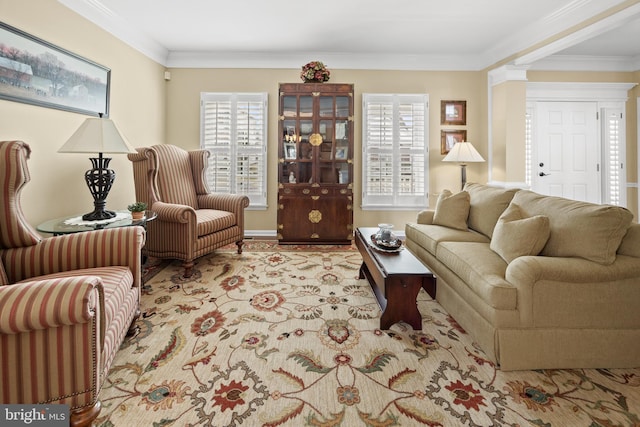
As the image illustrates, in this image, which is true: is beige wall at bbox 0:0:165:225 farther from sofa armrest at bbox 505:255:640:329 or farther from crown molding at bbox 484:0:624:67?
crown molding at bbox 484:0:624:67

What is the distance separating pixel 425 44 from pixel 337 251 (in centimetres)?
319

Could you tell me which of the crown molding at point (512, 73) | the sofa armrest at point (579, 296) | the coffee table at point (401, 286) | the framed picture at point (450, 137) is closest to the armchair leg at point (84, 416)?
the coffee table at point (401, 286)

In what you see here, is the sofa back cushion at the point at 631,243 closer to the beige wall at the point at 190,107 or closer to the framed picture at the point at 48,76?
the beige wall at the point at 190,107

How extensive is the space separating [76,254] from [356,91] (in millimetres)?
4228

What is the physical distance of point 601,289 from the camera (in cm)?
168

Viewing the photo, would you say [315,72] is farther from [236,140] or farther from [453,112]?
[453,112]

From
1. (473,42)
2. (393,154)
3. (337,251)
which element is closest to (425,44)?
(473,42)

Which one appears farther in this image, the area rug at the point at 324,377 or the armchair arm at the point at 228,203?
the armchair arm at the point at 228,203

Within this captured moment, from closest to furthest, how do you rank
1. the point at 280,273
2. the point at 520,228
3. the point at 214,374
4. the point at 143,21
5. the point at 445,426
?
1. the point at 445,426
2. the point at 214,374
3. the point at 520,228
4. the point at 280,273
5. the point at 143,21

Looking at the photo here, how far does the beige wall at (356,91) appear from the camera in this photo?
4.82 m

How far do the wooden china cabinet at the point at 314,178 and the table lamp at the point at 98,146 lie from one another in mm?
2150

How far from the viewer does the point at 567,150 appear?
4.98 metres

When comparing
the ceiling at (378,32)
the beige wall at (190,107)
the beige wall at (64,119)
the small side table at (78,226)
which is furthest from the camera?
the ceiling at (378,32)

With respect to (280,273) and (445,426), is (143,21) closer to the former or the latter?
(280,273)
